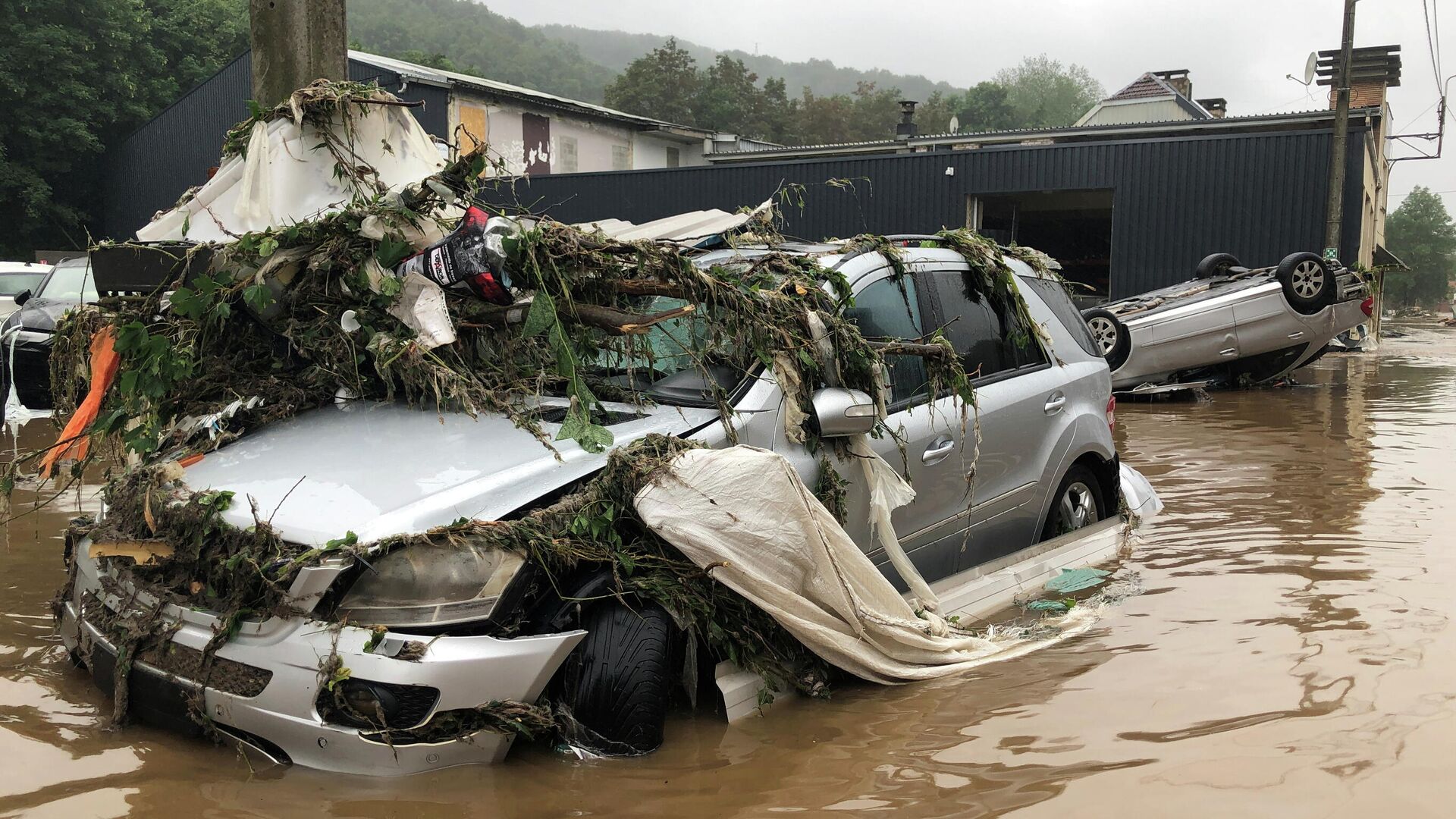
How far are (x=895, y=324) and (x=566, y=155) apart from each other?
96.0ft

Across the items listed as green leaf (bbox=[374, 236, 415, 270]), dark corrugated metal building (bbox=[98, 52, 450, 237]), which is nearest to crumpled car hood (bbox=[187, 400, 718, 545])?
green leaf (bbox=[374, 236, 415, 270])

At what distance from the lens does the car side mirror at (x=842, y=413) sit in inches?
147

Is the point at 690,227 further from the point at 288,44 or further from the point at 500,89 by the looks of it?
the point at 500,89

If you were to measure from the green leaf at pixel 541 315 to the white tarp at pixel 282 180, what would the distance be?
0.61 m

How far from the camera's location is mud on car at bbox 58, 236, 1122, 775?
2895mm

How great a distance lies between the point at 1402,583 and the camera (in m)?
5.18

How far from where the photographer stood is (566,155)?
32.4 meters

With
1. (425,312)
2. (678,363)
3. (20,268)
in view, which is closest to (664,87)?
(20,268)

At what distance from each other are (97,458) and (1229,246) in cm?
1908

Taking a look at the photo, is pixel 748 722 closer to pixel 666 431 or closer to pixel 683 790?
pixel 683 790

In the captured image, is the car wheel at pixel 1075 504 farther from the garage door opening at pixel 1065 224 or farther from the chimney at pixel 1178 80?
the chimney at pixel 1178 80

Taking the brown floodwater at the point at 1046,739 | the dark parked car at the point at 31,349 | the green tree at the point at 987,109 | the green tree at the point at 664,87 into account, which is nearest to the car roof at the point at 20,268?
the dark parked car at the point at 31,349

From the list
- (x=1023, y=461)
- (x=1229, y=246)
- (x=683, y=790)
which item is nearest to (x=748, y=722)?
(x=683, y=790)

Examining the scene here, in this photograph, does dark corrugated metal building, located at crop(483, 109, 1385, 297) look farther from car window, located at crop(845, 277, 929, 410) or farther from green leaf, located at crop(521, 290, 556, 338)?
green leaf, located at crop(521, 290, 556, 338)
